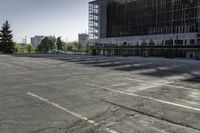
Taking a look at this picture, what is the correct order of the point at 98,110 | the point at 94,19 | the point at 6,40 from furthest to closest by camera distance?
the point at 94,19 < the point at 6,40 < the point at 98,110

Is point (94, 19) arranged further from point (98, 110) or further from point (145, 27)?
point (98, 110)

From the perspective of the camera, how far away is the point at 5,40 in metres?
66.8

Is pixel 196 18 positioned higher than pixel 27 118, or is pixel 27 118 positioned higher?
pixel 196 18

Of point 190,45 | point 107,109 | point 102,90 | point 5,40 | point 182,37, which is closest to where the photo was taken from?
point 107,109

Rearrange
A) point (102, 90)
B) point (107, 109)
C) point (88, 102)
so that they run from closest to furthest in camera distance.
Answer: point (107, 109), point (88, 102), point (102, 90)

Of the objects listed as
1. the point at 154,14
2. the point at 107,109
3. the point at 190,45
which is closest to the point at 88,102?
the point at 107,109

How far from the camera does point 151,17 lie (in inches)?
2721

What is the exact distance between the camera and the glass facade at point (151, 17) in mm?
57725

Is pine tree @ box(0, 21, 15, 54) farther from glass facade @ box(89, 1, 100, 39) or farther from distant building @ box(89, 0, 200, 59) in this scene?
glass facade @ box(89, 1, 100, 39)

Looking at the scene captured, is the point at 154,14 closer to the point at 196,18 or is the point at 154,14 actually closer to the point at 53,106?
the point at 196,18

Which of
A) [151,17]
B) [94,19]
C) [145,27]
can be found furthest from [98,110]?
[94,19]

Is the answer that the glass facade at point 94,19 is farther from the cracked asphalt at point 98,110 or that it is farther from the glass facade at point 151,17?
the cracked asphalt at point 98,110

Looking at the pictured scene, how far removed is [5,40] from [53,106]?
6741cm

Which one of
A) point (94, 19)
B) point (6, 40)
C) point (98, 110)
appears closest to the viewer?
point (98, 110)
